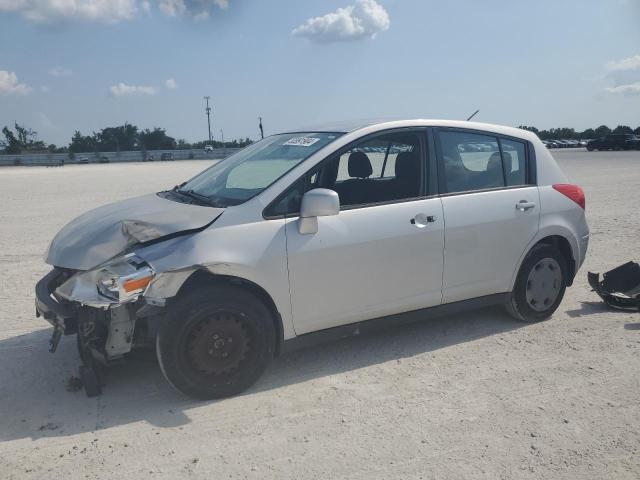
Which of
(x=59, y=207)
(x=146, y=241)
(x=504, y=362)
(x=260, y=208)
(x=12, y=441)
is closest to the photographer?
(x=12, y=441)

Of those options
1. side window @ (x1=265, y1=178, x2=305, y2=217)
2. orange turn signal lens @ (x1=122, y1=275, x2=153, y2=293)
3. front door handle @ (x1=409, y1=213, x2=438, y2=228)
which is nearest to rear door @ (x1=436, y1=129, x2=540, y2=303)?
front door handle @ (x1=409, y1=213, x2=438, y2=228)

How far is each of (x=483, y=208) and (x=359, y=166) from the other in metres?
1.09

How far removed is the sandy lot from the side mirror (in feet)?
3.88

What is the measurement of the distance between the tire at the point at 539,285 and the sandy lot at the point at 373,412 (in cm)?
14

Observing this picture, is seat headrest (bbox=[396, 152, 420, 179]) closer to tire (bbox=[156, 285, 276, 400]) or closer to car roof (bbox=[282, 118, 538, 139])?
car roof (bbox=[282, 118, 538, 139])

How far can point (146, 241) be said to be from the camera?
11.2 ft

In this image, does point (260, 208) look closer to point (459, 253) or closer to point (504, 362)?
point (459, 253)

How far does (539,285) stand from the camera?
4918mm

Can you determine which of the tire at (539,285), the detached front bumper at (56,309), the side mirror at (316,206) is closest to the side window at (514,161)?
the tire at (539,285)

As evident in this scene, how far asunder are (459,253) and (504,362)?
2.99 ft

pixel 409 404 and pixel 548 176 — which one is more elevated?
pixel 548 176

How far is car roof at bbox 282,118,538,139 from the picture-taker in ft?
13.9

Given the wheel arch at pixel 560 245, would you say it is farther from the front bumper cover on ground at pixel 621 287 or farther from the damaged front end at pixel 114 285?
the damaged front end at pixel 114 285

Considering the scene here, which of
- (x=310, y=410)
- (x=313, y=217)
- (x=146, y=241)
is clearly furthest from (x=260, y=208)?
(x=310, y=410)
